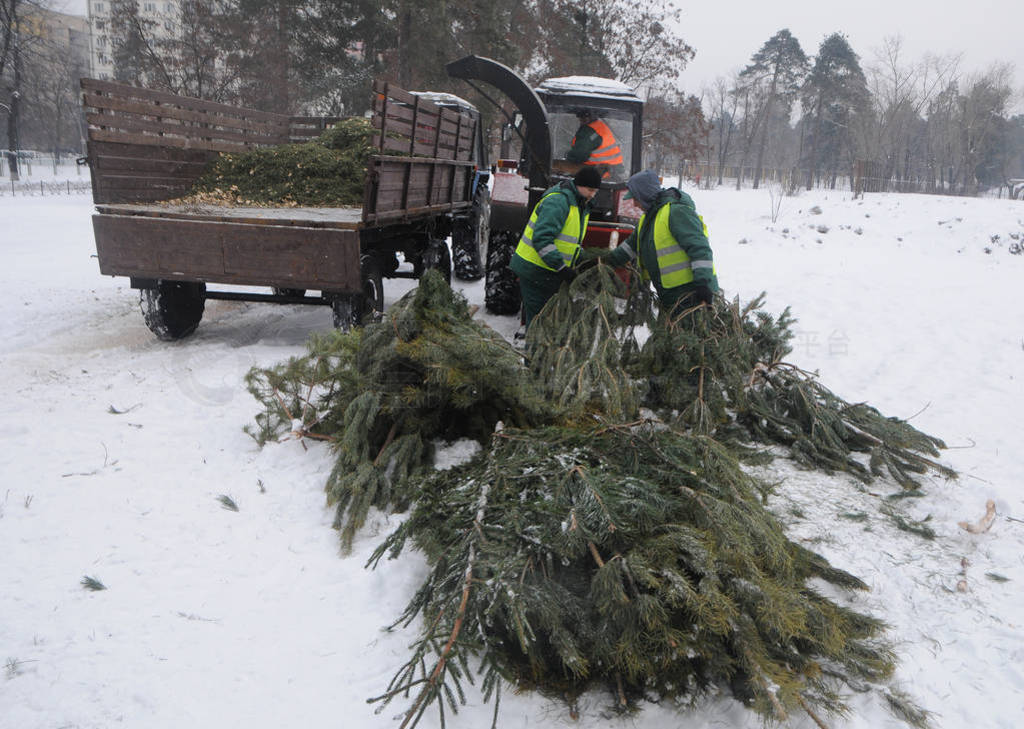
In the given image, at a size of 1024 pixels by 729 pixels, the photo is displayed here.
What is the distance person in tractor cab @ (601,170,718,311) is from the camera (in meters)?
4.35

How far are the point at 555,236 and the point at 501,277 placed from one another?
253cm

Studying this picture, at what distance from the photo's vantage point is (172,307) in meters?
6.02

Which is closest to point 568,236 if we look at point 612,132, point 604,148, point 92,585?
point 604,148

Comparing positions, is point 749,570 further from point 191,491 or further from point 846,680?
point 191,491

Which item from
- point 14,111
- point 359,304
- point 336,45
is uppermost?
point 336,45

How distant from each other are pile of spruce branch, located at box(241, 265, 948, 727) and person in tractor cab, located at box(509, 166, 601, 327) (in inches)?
14.5

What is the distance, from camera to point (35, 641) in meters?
2.41

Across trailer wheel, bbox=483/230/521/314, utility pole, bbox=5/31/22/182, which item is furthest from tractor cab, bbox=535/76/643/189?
utility pole, bbox=5/31/22/182

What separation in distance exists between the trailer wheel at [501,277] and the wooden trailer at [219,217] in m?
0.83

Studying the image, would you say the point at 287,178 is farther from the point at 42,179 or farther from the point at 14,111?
the point at 42,179

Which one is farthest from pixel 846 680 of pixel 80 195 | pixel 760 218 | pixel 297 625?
pixel 80 195

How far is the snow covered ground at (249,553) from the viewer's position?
2238mm

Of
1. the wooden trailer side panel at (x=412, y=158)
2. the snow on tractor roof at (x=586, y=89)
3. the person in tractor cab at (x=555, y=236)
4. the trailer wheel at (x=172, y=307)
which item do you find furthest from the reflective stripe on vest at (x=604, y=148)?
the trailer wheel at (x=172, y=307)

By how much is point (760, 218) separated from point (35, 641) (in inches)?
776
